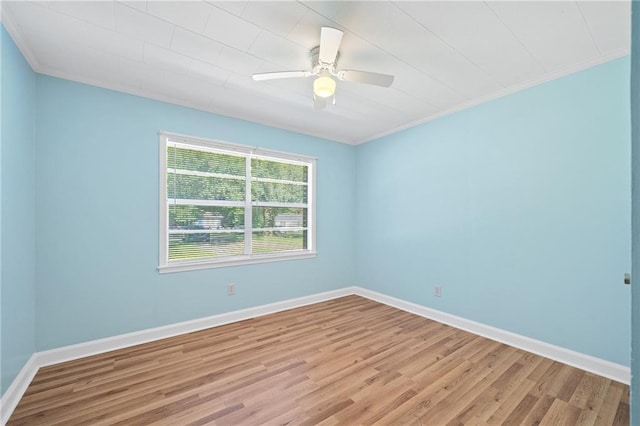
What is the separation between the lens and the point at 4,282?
1.82m

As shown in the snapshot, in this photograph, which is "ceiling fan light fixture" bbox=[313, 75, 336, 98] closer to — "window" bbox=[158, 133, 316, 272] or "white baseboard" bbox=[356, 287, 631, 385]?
"window" bbox=[158, 133, 316, 272]

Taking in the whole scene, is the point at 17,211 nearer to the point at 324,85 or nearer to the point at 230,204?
the point at 230,204

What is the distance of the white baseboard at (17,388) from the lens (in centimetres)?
180

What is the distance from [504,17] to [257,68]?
71.7 inches

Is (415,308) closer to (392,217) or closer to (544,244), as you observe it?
(392,217)

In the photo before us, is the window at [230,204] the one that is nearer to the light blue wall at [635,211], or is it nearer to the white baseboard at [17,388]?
the white baseboard at [17,388]

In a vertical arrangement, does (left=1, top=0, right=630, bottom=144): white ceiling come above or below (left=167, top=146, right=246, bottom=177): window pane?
above

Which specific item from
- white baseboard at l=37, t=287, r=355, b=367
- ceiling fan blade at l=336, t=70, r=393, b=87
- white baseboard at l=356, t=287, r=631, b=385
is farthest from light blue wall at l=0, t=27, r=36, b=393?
white baseboard at l=356, t=287, r=631, b=385

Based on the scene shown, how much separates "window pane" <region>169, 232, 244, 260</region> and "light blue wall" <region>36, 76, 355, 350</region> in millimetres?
193

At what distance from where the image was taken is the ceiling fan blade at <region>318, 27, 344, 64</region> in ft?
5.70

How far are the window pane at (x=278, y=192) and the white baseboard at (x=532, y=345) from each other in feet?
6.56

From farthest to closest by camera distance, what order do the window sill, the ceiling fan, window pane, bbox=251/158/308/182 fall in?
window pane, bbox=251/158/308/182
the window sill
the ceiling fan


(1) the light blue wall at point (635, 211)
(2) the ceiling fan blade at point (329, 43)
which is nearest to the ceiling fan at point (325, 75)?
(2) the ceiling fan blade at point (329, 43)

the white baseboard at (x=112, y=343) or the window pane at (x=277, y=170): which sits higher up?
the window pane at (x=277, y=170)
